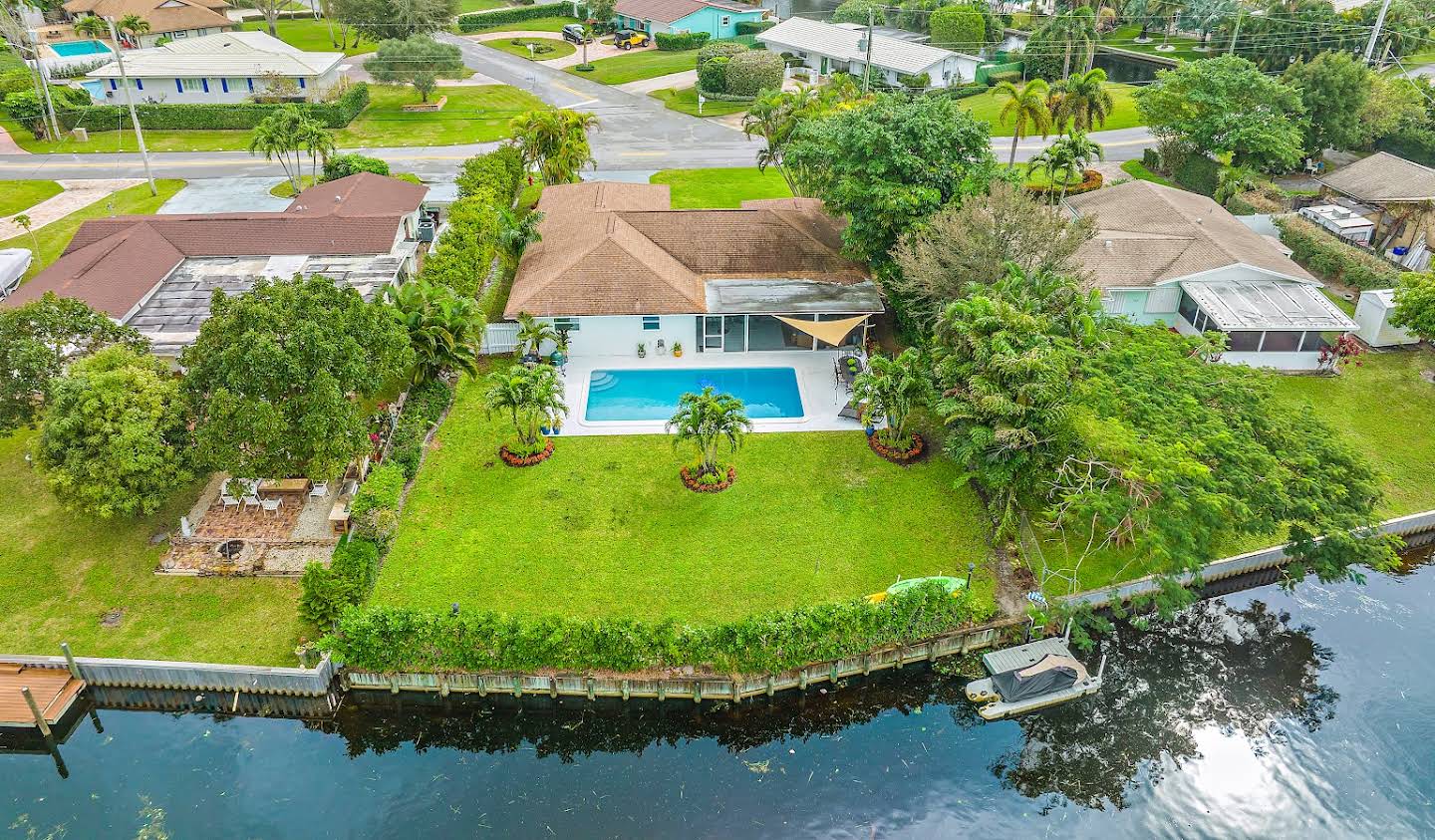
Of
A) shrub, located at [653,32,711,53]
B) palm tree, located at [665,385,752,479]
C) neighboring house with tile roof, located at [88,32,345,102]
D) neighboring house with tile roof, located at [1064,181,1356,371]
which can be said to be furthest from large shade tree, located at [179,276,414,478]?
shrub, located at [653,32,711,53]

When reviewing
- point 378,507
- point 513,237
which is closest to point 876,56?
point 513,237

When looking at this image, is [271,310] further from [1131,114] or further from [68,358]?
[1131,114]

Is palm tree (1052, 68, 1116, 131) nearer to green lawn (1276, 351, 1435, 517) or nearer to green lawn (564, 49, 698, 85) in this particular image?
green lawn (1276, 351, 1435, 517)

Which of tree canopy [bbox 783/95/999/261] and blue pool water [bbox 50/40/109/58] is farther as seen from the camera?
blue pool water [bbox 50/40/109/58]

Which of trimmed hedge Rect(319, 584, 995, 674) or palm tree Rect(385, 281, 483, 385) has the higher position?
palm tree Rect(385, 281, 483, 385)

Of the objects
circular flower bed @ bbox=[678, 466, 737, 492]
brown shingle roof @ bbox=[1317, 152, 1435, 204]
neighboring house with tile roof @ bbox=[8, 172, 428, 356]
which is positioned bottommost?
circular flower bed @ bbox=[678, 466, 737, 492]

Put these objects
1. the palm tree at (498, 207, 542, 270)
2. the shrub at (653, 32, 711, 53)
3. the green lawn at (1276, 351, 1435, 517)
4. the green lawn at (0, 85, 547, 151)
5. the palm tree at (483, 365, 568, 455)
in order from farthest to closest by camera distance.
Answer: the shrub at (653, 32, 711, 53) → the green lawn at (0, 85, 547, 151) → the palm tree at (498, 207, 542, 270) → the green lawn at (1276, 351, 1435, 517) → the palm tree at (483, 365, 568, 455)

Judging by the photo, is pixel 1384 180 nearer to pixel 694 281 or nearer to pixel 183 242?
pixel 694 281
